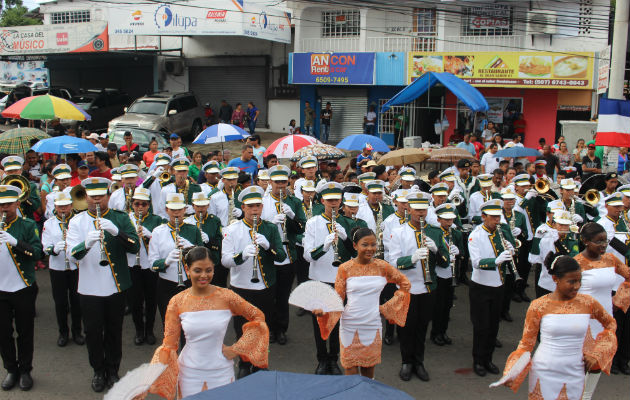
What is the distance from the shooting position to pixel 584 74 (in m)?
22.0

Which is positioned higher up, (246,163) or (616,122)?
(616,122)

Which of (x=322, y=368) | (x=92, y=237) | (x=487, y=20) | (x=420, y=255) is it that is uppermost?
(x=487, y=20)

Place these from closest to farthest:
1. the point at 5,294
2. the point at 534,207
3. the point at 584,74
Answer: the point at 5,294 → the point at 534,207 → the point at 584,74

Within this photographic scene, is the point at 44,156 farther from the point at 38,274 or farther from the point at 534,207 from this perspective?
the point at 534,207

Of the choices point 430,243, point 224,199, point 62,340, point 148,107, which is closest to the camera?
point 430,243

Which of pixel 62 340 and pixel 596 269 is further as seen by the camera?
pixel 62 340

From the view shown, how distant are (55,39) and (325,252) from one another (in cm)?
2520

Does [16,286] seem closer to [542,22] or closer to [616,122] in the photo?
[616,122]

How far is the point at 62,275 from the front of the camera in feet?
26.0

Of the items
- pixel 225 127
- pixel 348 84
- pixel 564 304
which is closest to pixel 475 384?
pixel 564 304

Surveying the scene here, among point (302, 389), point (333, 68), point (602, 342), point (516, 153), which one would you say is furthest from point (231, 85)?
point (302, 389)

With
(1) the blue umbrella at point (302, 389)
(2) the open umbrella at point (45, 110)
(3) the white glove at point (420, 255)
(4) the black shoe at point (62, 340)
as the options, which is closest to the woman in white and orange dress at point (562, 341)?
(3) the white glove at point (420, 255)

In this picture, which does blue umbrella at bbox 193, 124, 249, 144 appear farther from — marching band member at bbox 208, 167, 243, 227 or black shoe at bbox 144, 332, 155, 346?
black shoe at bbox 144, 332, 155, 346

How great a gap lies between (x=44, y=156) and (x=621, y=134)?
1192 cm
